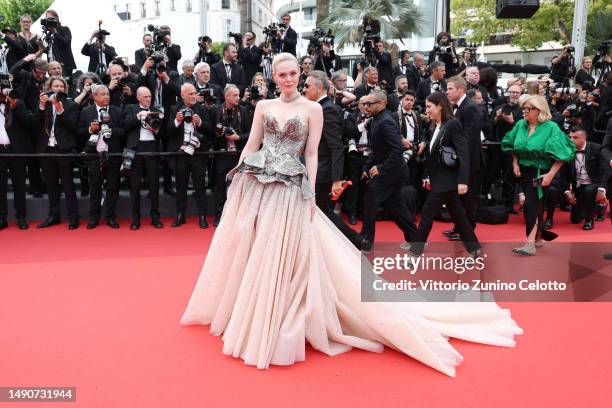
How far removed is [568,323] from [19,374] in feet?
11.7

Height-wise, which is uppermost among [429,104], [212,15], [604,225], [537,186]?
[212,15]

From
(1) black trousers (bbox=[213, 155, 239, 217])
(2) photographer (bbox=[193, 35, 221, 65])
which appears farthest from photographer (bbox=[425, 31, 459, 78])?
(1) black trousers (bbox=[213, 155, 239, 217])

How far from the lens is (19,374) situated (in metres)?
3.23

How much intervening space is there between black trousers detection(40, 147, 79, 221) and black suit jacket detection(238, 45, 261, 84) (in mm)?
3899

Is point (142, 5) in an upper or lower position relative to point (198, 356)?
upper

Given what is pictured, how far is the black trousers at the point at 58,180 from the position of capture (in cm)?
733

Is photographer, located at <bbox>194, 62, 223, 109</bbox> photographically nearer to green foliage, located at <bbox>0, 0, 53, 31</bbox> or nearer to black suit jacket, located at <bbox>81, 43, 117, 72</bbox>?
black suit jacket, located at <bbox>81, 43, 117, 72</bbox>

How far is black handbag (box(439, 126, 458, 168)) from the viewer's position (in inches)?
199

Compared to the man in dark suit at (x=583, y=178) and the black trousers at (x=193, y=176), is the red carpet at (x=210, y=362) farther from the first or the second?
the man in dark suit at (x=583, y=178)

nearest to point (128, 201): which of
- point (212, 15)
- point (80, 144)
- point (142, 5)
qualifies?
point (80, 144)

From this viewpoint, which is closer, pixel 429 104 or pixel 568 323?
pixel 568 323

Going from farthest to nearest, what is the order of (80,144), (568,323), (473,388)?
(80,144) < (568,323) < (473,388)

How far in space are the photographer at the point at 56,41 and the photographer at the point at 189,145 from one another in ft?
11.2

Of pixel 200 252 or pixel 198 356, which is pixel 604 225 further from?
pixel 198 356
